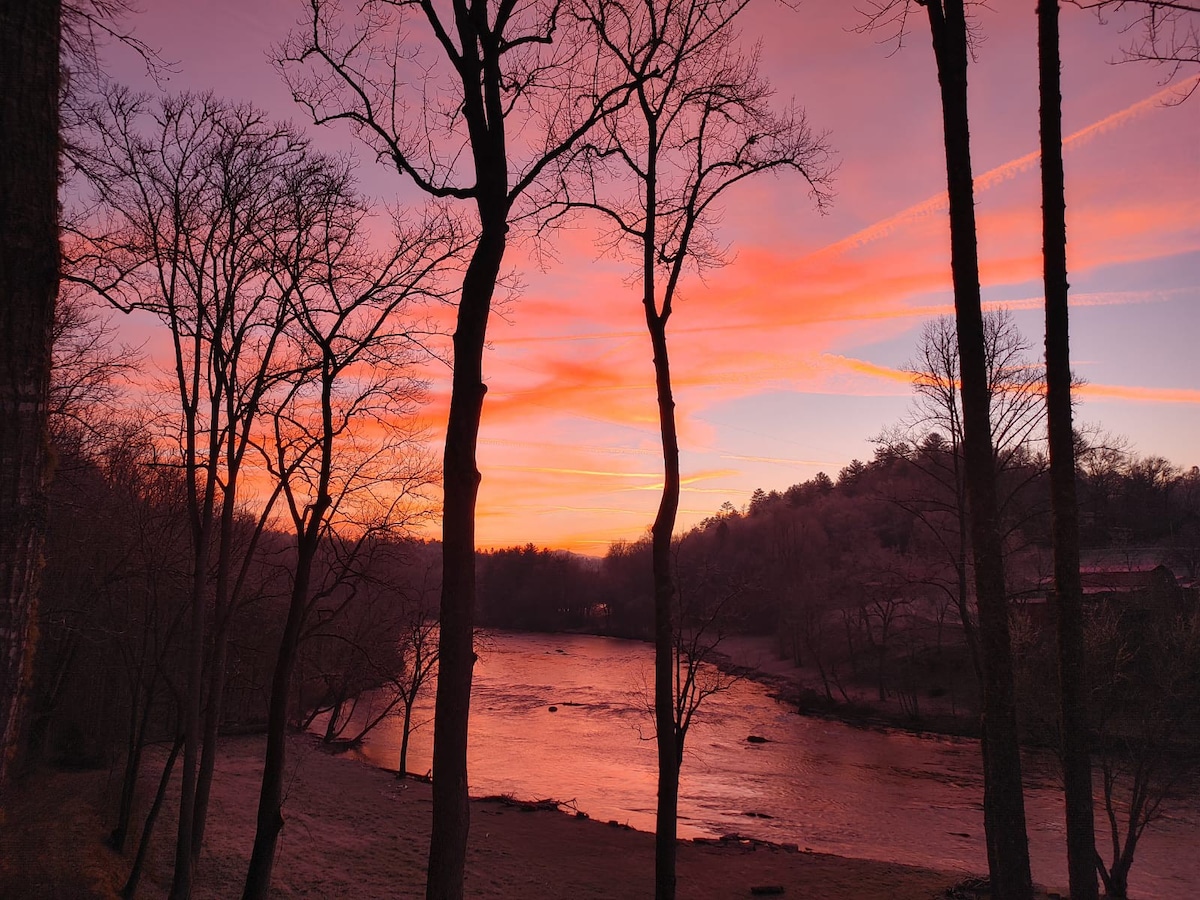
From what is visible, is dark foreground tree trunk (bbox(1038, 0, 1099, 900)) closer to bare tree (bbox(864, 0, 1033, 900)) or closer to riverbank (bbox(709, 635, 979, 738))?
bare tree (bbox(864, 0, 1033, 900))

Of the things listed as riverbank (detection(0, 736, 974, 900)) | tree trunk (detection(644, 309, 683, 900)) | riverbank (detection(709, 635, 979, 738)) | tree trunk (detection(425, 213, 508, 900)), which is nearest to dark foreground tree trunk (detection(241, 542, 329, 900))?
riverbank (detection(0, 736, 974, 900))

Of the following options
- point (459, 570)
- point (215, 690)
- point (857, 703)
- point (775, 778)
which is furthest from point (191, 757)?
point (857, 703)

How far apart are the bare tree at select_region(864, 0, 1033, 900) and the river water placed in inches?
488

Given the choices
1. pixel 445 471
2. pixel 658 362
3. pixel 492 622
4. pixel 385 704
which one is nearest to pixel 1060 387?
pixel 658 362

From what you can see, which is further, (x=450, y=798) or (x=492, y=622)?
(x=492, y=622)

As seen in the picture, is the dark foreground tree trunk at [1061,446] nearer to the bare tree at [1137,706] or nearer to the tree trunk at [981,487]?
the tree trunk at [981,487]

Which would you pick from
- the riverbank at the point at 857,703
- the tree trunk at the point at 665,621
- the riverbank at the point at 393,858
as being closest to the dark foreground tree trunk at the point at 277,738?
the riverbank at the point at 393,858

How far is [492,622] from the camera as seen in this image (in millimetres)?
81250

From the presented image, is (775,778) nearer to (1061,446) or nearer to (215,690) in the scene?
(215,690)

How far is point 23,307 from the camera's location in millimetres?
2701

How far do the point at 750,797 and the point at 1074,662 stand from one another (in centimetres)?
1826

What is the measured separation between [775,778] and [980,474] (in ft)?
73.5

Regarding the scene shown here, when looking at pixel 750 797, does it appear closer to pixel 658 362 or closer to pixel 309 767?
pixel 309 767

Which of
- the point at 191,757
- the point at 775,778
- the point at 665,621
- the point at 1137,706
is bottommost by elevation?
the point at 775,778
